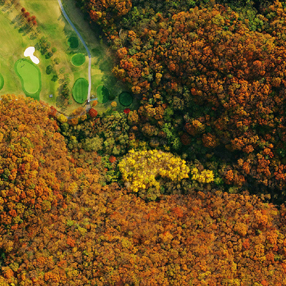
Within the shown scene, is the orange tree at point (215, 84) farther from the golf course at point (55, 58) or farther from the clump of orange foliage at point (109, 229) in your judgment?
the clump of orange foliage at point (109, 229)

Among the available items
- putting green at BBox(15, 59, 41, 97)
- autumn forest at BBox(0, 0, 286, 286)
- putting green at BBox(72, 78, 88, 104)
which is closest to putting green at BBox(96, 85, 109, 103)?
autumn forest at BBox(0, 0, 286, 286)

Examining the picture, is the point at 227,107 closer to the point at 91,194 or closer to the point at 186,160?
the point at 186,160

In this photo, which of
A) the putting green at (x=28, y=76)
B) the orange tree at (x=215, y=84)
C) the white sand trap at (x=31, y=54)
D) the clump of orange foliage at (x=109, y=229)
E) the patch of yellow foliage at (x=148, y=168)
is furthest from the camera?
the white sand trap at (x=31, y=54)

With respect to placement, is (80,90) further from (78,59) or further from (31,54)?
(31,54)

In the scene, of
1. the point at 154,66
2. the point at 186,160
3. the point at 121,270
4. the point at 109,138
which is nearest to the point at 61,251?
the point at 121,270

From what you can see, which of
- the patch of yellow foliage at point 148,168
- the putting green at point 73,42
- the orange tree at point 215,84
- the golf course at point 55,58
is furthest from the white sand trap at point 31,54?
the patch of yellow foliage at point 148,168
